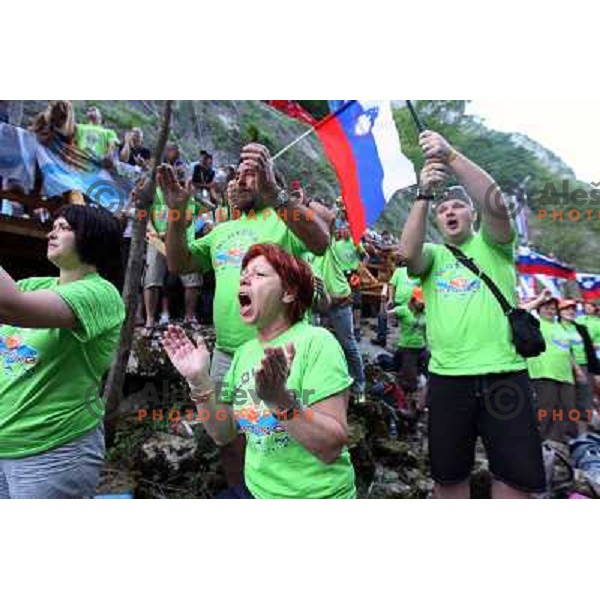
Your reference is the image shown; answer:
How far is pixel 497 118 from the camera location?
251cm

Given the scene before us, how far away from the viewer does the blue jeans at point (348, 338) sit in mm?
2510

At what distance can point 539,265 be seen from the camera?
2492 mm

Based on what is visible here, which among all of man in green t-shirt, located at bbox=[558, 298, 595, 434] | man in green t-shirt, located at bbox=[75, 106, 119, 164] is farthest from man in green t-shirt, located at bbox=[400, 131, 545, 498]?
man in green t-shirt, located at bbox=[75, 106, 119, 164]

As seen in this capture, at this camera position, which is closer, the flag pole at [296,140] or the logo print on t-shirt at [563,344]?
the flag pole at [296,140]

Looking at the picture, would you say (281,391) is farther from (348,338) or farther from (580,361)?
(580,361)

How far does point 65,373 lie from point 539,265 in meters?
1.97

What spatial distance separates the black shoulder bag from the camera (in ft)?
7.10

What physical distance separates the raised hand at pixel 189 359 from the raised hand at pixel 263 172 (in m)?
0.71

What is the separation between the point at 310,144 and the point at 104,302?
1.25 m

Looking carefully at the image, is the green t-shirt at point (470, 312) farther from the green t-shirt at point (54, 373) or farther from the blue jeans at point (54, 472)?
the blue jeans at point (54, 472)

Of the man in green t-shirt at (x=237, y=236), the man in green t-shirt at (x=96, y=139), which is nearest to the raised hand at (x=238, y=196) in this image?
the man in green t-shirt at (x=237, y=236)

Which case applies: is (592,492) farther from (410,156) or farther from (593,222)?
(410,156)

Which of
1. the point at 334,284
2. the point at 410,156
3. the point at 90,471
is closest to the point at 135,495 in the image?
the point at 90,471

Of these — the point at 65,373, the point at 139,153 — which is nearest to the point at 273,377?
the point at 65,373
